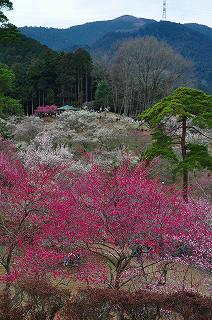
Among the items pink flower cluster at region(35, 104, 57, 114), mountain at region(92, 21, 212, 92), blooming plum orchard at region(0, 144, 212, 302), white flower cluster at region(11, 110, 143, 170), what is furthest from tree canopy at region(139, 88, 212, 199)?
mountain at region(92, 21, 212, 92)

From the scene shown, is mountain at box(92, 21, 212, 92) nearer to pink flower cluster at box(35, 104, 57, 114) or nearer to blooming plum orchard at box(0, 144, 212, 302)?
pink flower cluster at box(35, 104, 57, 114)

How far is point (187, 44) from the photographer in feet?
414

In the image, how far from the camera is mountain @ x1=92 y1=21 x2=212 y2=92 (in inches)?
3893

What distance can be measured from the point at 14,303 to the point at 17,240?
2.04 metres

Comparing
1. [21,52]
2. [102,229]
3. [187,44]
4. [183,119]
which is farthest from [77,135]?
[187,44]

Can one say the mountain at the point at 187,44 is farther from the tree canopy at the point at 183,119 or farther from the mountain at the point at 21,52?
the tree canopy at the point at 183,119

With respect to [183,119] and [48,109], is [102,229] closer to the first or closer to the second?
[183,119]

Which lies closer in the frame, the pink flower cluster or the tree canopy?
the tree canopy

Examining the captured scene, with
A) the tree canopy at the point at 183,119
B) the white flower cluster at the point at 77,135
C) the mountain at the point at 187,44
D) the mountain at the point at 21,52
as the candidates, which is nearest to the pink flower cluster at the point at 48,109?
the white flower cluster at the point at 77,135

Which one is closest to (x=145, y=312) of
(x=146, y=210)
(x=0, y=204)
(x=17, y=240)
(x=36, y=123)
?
(x=146, y=210)

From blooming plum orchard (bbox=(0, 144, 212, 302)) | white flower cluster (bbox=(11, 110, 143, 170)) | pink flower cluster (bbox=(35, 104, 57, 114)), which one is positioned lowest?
pink flower cluster (bbox=(35, 104, 57, 114))

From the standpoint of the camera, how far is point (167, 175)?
2458cm

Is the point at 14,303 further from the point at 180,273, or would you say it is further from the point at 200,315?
the point at 180,273

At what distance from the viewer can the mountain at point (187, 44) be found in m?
98.9
